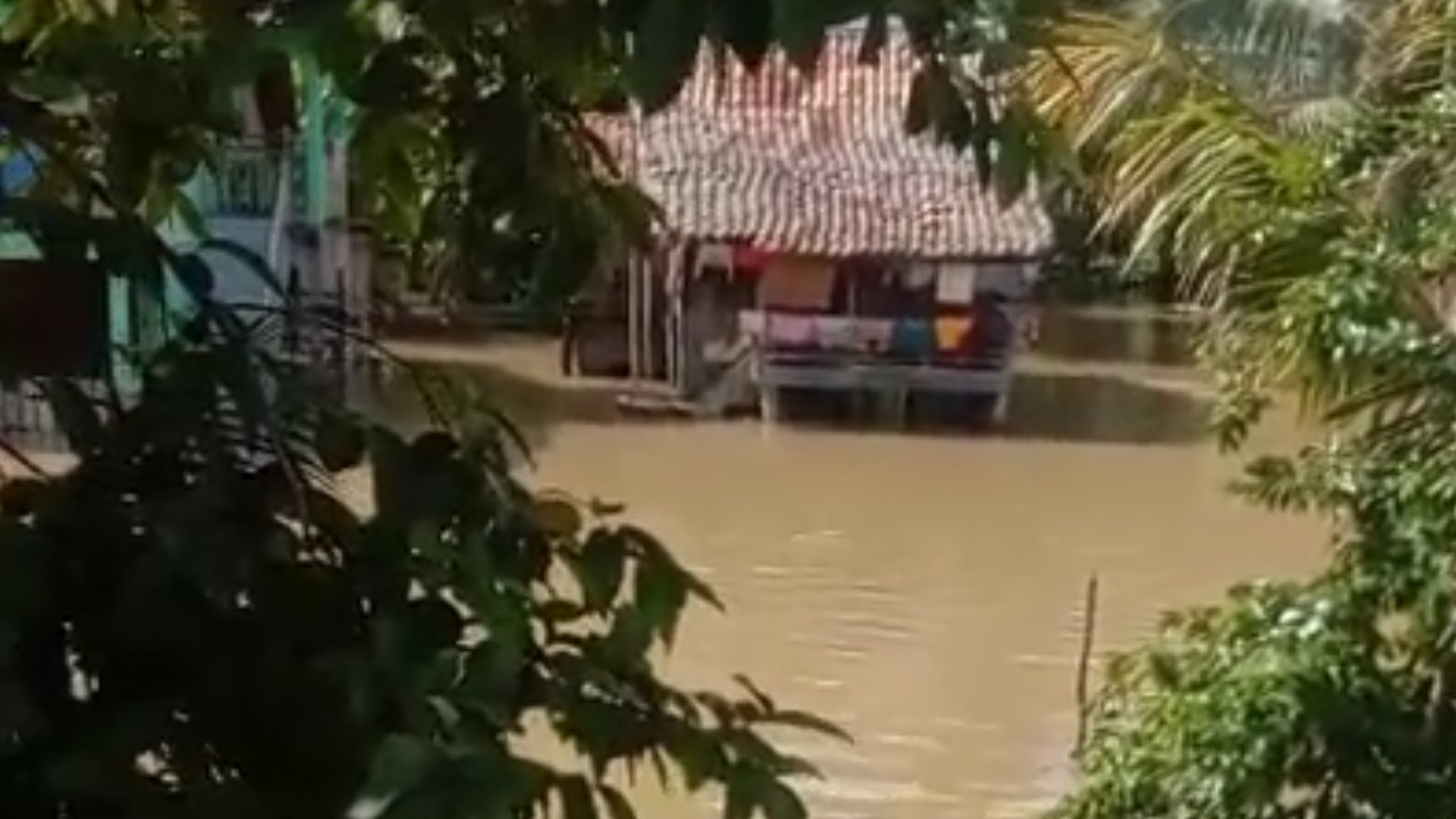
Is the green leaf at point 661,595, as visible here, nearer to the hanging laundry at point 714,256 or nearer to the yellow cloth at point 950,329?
the hanging laundry at point 714,256

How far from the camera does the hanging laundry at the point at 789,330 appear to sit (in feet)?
53.4

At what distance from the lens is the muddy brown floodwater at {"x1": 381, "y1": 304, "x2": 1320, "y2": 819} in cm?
996

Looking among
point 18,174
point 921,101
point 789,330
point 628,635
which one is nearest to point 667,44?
point 921,101

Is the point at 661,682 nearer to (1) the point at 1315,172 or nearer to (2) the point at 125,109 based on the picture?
(2) the point at 125,109

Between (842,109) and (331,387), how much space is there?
15259 mm

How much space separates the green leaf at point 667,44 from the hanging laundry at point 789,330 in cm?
1509

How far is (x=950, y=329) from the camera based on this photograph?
16.3 metres

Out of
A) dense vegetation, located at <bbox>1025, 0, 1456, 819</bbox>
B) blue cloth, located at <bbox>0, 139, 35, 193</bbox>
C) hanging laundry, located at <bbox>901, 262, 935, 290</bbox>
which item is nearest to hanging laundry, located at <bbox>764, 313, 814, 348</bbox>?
hanging laundry, located at <bbox>901, 262, 935, 290</bbox>

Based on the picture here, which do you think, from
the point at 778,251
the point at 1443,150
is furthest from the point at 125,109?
the point at 778,251

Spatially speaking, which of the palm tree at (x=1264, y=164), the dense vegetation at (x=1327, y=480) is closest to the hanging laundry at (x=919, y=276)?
the palm tree at (x=1264, y=164)

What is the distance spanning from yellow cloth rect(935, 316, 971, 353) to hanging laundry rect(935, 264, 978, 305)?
127 mm

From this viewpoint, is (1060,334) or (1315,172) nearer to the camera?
(1315,172)

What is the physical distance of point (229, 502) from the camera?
1.25 metres

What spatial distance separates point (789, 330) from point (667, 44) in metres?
15.3
